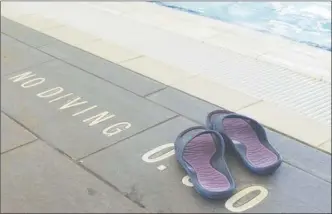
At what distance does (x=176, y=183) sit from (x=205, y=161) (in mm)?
201

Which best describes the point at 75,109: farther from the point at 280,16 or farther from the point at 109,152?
the point at 280,16

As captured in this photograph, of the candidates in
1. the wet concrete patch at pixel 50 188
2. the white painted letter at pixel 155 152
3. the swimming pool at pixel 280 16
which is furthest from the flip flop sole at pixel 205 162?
the swimming pool at pixel 280 16

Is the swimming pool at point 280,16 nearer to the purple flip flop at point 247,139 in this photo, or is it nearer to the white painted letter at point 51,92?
the purple flip flop at point 247,139

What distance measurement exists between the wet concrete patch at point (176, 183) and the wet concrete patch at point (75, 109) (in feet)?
0.49

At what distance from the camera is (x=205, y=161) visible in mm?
2369

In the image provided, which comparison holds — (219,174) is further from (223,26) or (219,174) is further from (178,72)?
(223,26)

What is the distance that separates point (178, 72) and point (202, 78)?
0.19 meters

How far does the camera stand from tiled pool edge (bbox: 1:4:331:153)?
266 centimetres

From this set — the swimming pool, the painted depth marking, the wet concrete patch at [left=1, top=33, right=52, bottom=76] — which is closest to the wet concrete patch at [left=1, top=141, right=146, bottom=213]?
the painted depth marking

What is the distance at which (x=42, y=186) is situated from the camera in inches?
87.5

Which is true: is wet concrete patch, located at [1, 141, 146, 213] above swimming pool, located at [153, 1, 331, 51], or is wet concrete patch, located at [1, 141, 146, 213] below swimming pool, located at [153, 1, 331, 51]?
below

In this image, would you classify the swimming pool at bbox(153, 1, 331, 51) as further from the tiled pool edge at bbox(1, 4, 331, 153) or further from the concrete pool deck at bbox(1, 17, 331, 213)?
the concrete pool deck at bbox(1, 17, 331, 213)

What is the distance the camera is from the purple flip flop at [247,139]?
7.64ft

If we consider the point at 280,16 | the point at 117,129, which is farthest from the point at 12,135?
the point at 280,16
